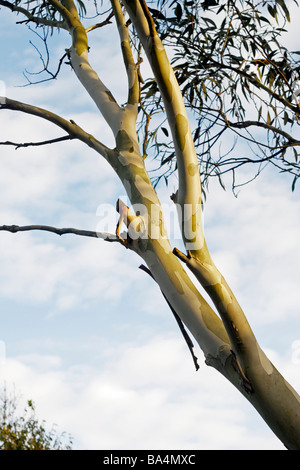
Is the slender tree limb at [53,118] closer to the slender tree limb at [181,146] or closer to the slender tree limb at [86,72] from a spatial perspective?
the slender tree limb at [86,72]

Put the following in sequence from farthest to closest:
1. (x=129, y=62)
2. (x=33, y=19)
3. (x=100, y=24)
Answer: (x=33, y=19), (x=100, y=24), (x=129, y=62)

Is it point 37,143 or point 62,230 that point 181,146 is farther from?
point 37,143

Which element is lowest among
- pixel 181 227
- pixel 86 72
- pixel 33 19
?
pixel 181 227

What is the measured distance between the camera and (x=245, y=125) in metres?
2.50

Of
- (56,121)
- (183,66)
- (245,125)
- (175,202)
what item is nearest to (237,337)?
(175,202)

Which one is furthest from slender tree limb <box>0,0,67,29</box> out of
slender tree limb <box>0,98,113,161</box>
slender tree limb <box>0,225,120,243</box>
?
slender tree limb <box>0,225,120,243</box>

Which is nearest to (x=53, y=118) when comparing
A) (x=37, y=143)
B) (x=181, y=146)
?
(x=37, y=143)

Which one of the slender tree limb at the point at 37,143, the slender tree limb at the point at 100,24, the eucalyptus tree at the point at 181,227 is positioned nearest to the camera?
the eucalyptus tree at the point at 181,227

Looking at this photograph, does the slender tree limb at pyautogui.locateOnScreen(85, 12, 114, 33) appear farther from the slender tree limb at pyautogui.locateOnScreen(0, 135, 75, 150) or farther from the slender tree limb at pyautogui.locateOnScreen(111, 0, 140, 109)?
the slender tree limb at pyautogui.locateOnScreen(0, 135, 75, 150)

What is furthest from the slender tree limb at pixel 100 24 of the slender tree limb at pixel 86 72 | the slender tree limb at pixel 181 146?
the slender tree limb at pixel 181 146

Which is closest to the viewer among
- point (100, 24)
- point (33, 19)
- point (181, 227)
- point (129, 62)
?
point (181, 227)

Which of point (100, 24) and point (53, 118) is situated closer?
point (53, 118)
